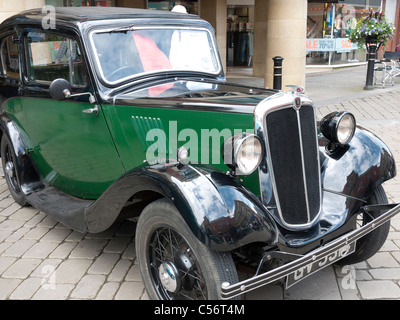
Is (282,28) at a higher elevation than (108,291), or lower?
higher

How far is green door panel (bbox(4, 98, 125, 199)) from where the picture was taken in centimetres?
328

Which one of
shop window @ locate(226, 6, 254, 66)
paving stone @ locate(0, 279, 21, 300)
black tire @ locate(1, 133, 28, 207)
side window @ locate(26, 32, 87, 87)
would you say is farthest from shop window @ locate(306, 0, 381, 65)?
paving stone @ locate(0, 279, 21, 300)

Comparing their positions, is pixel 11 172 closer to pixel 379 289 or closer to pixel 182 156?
pixel 182 156

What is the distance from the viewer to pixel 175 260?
241 centimetres

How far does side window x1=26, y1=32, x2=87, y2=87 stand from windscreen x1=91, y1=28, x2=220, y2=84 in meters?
0.20

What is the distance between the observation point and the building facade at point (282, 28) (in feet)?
32.6

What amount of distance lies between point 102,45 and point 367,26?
10270 millimetres

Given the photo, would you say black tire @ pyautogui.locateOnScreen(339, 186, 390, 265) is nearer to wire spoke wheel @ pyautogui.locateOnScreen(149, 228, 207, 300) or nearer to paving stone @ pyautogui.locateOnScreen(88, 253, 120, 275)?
wire spoke wheel @ pyautogui.locateOnScreen(149, 228, 207, 300)

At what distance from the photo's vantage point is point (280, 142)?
2.49 meters

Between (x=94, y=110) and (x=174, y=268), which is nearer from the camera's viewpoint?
(x=174, y=268)

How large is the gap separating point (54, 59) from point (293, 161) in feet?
7.53

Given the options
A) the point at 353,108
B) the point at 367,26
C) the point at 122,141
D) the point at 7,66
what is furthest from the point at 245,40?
the point at 122,141

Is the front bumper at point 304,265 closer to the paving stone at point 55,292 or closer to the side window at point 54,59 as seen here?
the paving stone at point 55,292

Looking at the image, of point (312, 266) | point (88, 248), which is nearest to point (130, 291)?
point (88, 248)
